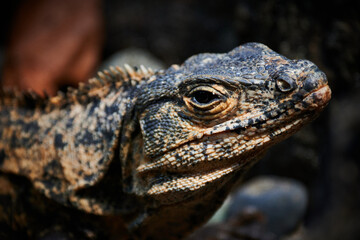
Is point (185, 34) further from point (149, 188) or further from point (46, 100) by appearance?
point (149, 188)

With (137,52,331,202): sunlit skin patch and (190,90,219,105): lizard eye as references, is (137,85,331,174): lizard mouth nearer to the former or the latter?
(137,52,331,202): sunlit skin patch

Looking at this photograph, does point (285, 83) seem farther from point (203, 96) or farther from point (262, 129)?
point (203, 96)

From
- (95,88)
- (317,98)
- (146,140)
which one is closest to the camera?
(317,98)

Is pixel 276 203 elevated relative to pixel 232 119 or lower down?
elevated

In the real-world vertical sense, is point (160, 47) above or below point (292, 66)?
above

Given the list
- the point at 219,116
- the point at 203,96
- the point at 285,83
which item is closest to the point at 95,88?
the point at 203,96

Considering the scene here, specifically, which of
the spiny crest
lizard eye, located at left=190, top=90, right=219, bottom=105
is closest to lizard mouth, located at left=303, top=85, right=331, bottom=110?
lizard eye, located at left=190, top=90, right=219, bottom=105

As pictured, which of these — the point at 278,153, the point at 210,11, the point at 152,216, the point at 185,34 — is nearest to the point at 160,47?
the point at 185,34

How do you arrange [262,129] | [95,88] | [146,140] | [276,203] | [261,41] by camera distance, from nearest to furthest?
[262,129], [146,140], [95,88], [276,203], [261,41]
